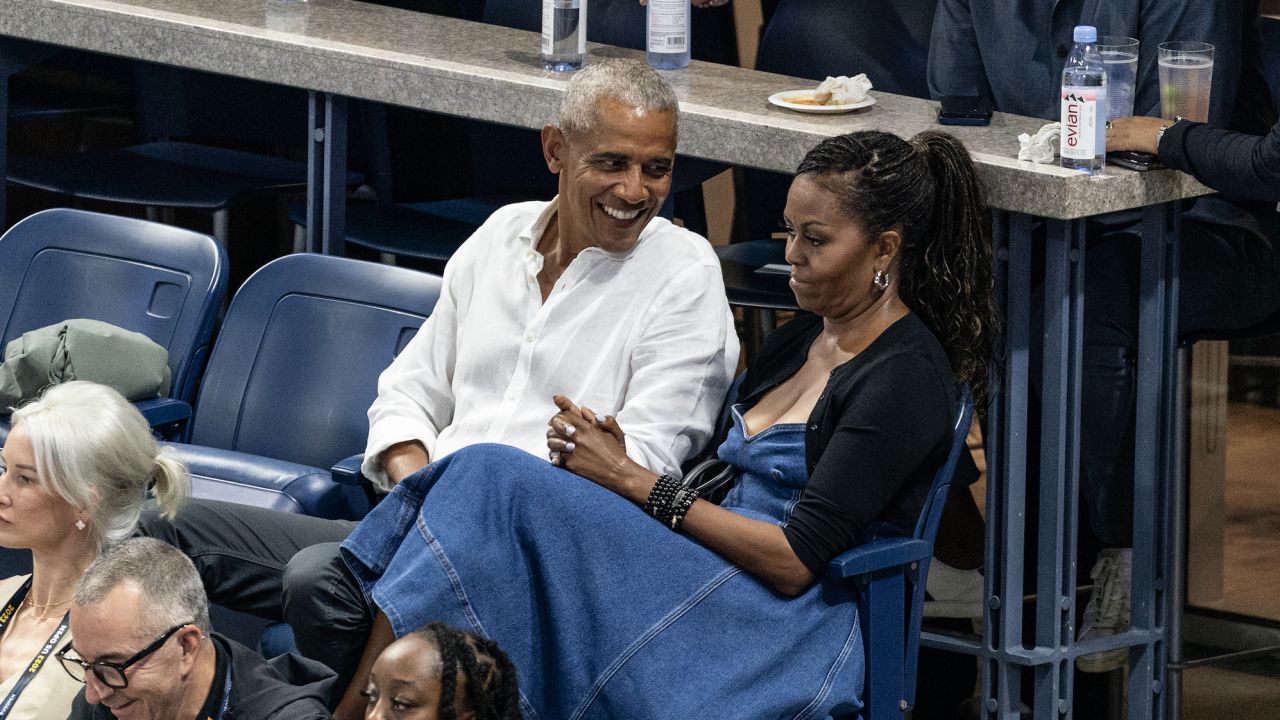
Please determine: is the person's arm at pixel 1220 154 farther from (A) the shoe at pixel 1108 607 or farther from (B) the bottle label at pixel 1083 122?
(A) the shoe at pixel 1108 607

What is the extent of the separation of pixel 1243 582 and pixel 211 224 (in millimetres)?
2855

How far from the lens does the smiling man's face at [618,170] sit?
2938 millimetres

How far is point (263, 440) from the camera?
3461mm

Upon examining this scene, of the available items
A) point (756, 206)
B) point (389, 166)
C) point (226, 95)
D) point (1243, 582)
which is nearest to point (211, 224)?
point (226, 95)

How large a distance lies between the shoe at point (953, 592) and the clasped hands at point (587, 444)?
96 cm

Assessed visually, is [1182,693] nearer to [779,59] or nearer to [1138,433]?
A: [1138,433]

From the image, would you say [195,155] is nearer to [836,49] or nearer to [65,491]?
[836,49]

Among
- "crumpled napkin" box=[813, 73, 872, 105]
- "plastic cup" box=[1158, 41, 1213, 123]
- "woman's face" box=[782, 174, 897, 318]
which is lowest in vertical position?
"woman's face" box=[782, 174, 897, 318]

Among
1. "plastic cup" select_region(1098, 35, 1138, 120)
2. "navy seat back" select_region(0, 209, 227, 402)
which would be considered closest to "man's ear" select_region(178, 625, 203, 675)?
"navy seat back" select_region(0, 209, 227, 402)

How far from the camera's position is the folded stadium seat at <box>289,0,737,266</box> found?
434 centimetres

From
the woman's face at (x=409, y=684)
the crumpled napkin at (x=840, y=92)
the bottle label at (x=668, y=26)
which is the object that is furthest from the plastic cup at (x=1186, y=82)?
the woman's face at (x=409, y=684)

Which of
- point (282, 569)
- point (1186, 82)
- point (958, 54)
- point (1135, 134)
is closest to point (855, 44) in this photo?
point (958, 54)

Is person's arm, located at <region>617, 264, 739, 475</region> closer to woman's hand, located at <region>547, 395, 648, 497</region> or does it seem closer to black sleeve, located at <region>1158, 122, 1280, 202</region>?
woman's hand, located at <region>547, 395, 648, 497</region>

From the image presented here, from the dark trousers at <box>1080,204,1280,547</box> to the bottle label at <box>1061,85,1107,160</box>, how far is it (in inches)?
14.2
